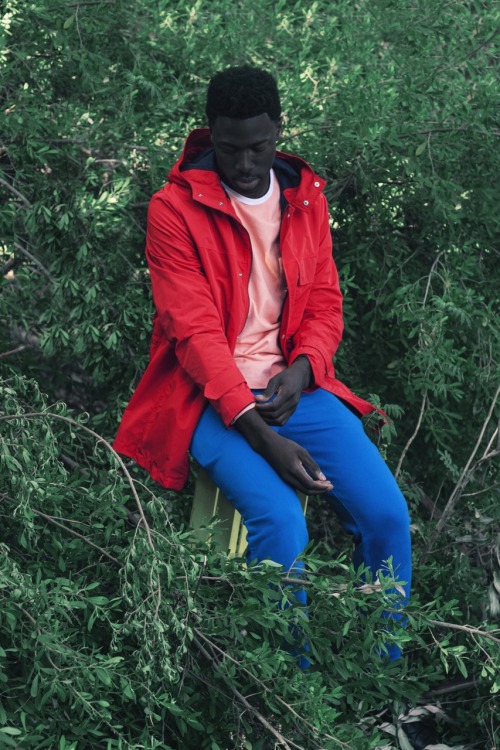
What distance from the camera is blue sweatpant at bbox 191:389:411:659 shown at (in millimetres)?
3100

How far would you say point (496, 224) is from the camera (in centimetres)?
432

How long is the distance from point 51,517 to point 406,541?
1.02 m

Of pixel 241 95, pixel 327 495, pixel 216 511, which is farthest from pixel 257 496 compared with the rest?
pixel 241 95

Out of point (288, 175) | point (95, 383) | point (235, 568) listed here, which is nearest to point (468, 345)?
point (288, 175)

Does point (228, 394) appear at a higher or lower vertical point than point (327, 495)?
higher

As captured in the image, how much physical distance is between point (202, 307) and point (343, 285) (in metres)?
0.94

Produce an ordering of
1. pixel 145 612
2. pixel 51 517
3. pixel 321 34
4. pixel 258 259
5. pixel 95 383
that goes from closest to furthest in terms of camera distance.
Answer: pixel 145 612 < pixel 51 517 < pixel 258 259 < pixel 95 383 < pixel 321 34

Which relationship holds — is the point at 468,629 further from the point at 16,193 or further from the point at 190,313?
the point at 16,193

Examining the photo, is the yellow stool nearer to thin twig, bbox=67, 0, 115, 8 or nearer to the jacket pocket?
the jacket pocket

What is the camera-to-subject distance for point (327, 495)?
10.9ft

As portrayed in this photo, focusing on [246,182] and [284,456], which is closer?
[284,456]

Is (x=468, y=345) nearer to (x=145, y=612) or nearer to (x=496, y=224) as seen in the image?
(x=496, y=224)

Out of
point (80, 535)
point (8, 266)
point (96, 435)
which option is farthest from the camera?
point (8, 266)

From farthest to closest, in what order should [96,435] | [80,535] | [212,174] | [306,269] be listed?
[306,269]
[212,174]
[80,535]
[96,435]
